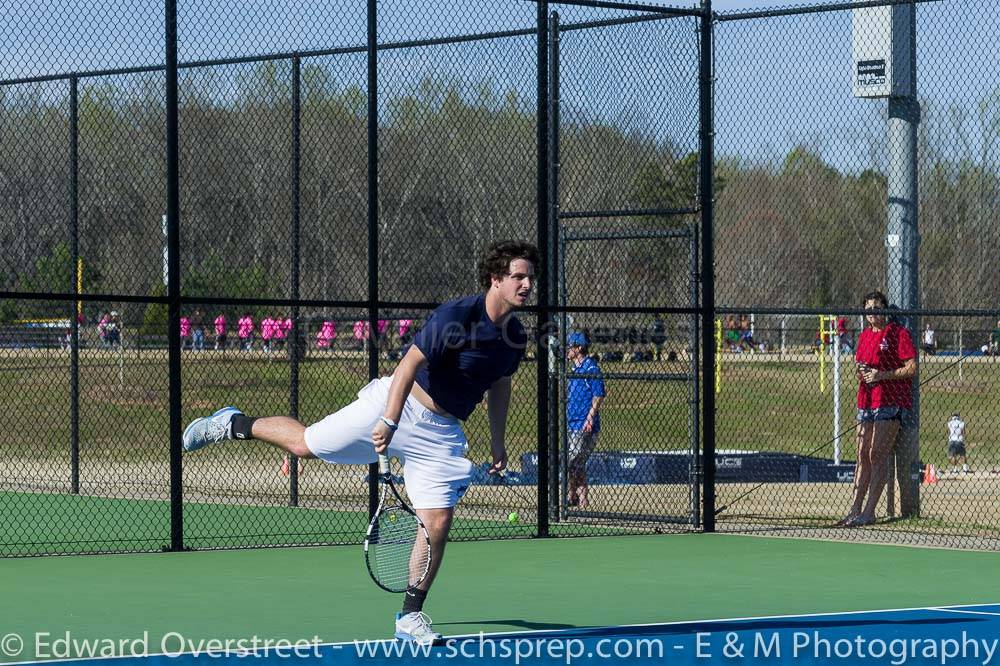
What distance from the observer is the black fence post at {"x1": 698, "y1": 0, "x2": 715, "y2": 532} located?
13.1 meters

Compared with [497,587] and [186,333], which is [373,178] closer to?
[497,587]

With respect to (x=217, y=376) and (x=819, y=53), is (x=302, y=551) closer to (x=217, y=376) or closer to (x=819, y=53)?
(x=819, y=53)

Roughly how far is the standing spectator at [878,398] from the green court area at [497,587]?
1250 millimetres

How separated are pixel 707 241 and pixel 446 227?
247 cm

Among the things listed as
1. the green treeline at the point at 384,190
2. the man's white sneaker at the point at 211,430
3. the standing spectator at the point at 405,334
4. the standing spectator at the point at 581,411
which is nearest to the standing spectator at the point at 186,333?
the green treeline at the point at 384,190

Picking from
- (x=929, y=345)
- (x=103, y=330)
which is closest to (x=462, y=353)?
(x=103, y=330)

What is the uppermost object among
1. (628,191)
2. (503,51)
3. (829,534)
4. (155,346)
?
(503,51)

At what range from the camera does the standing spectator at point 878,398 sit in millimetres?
13547

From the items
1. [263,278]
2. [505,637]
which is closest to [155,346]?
[263,278]

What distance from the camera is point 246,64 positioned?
45.7ft

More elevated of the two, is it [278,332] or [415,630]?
[278,332]

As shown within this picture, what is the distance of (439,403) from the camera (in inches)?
324

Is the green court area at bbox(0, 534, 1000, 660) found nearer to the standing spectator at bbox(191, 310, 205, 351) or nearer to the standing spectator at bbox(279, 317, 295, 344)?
the standing spectator at bbox(279, 317, 295, 344)

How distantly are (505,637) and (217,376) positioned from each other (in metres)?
14.0
